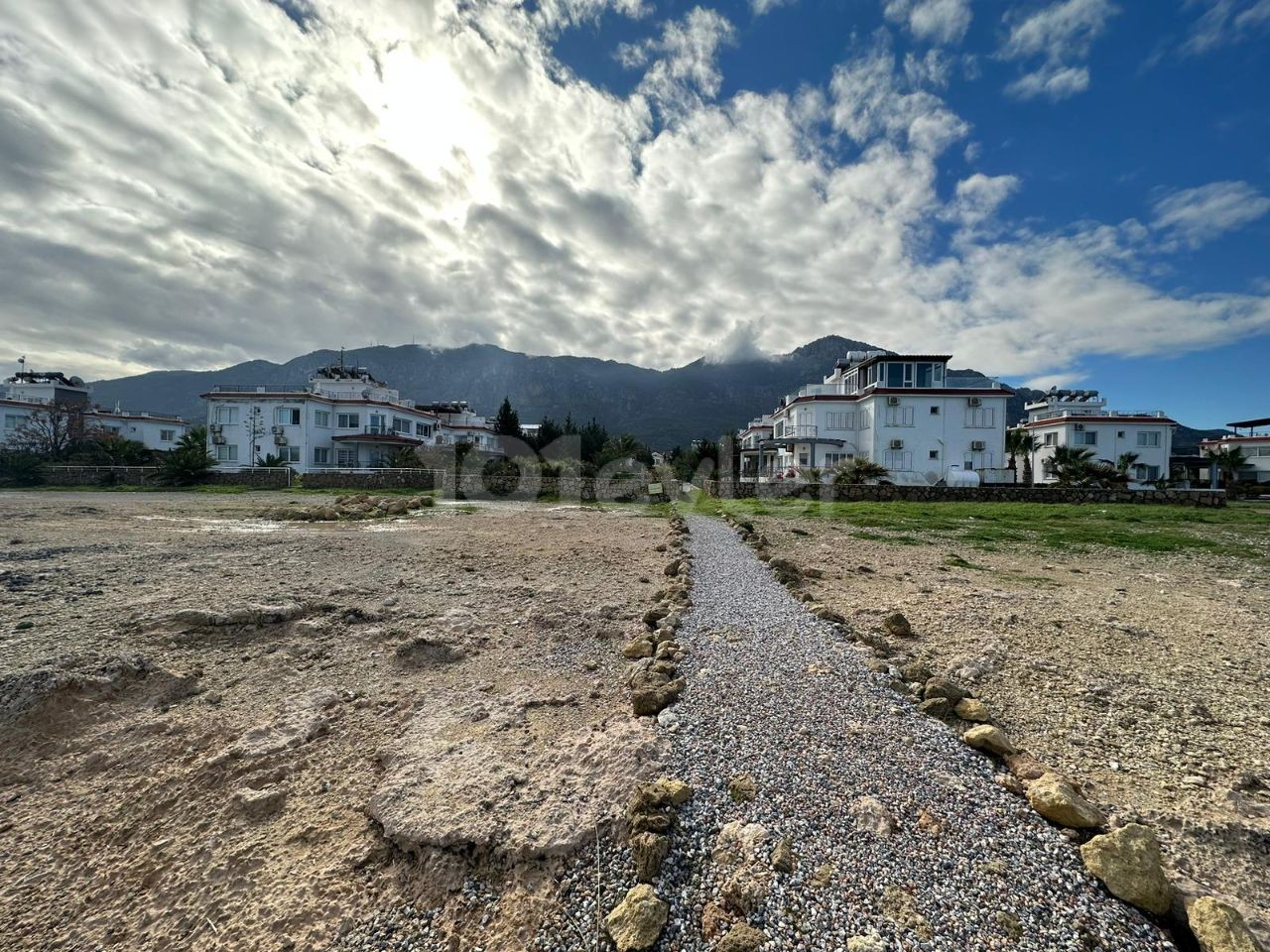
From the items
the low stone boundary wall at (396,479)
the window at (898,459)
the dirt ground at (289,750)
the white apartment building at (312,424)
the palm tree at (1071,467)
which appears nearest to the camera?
the dirt ground at (289,750)

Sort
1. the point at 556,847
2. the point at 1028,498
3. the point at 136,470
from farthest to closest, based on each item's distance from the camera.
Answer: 1. the point at 136,470
2. the point at 1028,498
3. the point at 556,847

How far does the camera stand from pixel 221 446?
47875 mm

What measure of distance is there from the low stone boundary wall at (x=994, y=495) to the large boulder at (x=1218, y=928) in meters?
28.6

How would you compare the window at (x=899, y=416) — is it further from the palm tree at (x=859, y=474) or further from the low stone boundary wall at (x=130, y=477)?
the low stone boundary wall at (x=130, y=477)

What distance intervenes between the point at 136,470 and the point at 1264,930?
175 ft

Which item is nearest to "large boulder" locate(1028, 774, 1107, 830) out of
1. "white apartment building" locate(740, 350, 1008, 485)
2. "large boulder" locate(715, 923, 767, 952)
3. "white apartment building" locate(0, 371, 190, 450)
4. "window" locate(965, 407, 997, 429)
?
"large boulder" locate(715, 923, 767, 952)

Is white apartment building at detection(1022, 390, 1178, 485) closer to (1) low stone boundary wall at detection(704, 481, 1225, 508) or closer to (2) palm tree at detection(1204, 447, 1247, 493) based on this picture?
(2) palm tree at detection(1204, 447, 1247, 493)

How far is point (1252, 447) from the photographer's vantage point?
176 ft

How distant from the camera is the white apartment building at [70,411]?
52406 mm

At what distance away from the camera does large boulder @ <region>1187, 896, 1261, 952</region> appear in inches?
99.2

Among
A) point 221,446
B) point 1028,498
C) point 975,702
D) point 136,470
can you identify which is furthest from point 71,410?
point 1028,498

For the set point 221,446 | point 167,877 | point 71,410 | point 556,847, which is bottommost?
point 167,877

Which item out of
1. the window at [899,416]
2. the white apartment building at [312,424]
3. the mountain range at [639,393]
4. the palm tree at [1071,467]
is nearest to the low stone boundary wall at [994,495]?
Result: the palm tree at [1071,467]

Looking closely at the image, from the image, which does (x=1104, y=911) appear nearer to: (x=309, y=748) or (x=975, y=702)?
(x=975, y=702)
